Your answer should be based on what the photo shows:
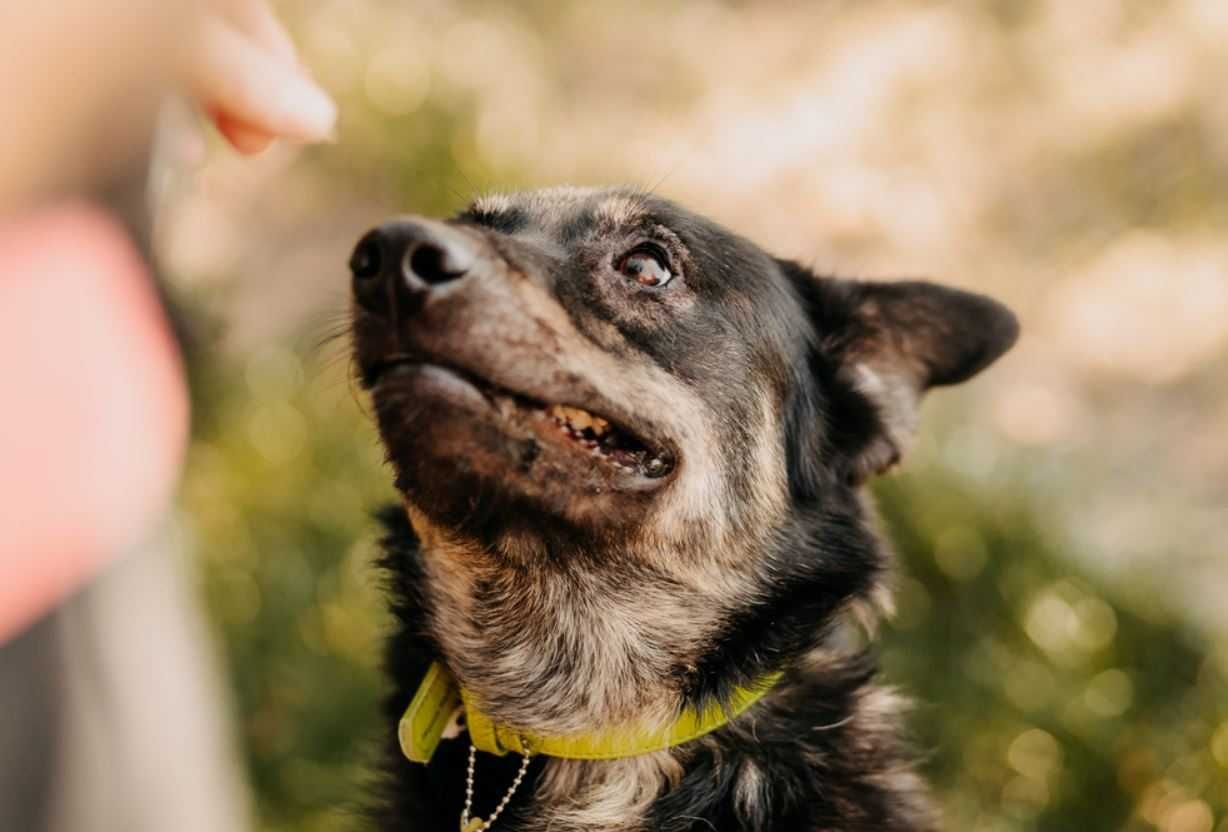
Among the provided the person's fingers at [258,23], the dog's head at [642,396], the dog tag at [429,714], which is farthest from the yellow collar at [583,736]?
the person's fingers at [258,23]

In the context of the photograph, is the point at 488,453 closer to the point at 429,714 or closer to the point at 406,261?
the point at 406,261

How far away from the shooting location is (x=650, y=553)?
105 inches

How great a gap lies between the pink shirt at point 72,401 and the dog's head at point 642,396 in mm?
476

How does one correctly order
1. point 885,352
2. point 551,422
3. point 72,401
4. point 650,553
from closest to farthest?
1. point 72,401
2. point 551,422
3. point 650,553
4. point 885,352

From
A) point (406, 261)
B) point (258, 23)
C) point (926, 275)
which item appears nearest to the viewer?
point (406, 261)

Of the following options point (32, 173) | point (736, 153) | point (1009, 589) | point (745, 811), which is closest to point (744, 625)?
point (745, 811)

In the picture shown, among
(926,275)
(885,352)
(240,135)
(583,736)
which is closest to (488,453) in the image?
(583,736)

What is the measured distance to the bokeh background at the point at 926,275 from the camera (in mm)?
4590

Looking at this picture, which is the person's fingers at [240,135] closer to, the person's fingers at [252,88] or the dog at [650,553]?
the person's fingers at [252,88]

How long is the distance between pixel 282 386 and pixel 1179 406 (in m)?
4.41

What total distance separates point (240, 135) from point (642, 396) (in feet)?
3.30

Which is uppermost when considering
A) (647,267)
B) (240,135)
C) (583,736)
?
(240,135)

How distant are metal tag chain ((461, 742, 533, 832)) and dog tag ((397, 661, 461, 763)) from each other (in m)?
0.10

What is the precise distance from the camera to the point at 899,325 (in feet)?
10.2
